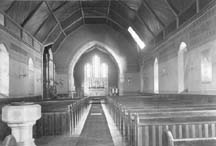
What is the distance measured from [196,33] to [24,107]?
8.11m

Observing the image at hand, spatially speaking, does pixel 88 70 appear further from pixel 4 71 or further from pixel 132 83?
pixel 4 71

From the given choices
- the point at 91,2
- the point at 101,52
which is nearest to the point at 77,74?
the point at 101,52

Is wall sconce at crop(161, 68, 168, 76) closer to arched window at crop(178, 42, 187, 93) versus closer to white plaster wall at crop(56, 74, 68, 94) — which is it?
arched window at crop(178, 42, 187, 93)

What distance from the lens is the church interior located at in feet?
10.9

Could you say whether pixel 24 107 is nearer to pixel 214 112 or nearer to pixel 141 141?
pixel 141 141

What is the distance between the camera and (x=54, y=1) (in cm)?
1277

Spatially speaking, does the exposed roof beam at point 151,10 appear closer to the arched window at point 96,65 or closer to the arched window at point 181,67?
the arched window at point 181,67

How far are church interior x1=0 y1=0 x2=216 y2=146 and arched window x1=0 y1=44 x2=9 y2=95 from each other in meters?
0.04

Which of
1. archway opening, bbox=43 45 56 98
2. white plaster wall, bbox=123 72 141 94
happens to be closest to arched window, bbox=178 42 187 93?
archway opening, bbox=43 45 56 98

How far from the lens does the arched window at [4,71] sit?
930cm

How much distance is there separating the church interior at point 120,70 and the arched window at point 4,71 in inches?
1.6

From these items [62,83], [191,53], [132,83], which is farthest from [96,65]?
[191,53]

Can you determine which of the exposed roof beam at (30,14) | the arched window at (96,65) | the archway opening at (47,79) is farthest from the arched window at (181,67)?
the arched window at (96,65)

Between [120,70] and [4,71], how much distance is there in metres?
12.2
